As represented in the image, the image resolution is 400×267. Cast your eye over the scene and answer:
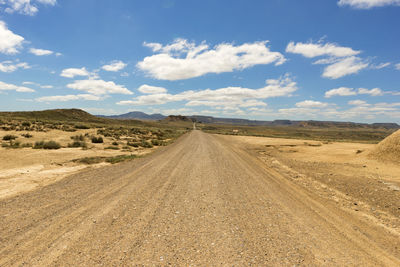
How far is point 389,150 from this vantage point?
13.4m

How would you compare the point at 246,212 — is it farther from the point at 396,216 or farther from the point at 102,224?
the point at 396,216

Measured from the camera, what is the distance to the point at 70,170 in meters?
10.5

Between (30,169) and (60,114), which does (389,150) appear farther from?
(60,114)

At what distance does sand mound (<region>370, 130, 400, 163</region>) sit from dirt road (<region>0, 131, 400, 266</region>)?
398 inches

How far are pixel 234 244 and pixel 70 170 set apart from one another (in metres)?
10.3

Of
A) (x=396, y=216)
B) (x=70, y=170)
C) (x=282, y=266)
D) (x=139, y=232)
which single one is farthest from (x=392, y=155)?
(x=70, y=170)

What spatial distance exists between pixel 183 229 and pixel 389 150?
1633 centimetres

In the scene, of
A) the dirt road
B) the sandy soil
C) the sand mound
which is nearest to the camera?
the dirt road

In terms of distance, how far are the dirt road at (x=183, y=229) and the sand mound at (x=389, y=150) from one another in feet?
33.2

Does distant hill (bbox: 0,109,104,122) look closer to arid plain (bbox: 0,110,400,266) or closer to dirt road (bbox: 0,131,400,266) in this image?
arid plain (bbox: 0,110,400,266)

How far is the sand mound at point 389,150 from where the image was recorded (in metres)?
12.8

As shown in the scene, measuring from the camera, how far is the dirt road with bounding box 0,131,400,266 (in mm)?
3509

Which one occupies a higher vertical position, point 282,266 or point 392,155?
point 392,155

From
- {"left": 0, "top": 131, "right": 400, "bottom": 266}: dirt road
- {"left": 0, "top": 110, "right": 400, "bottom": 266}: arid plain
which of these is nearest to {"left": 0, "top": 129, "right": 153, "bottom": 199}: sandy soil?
{"left": 0, "top": 110, "right": 400, "bottom": 266}: arid plain
